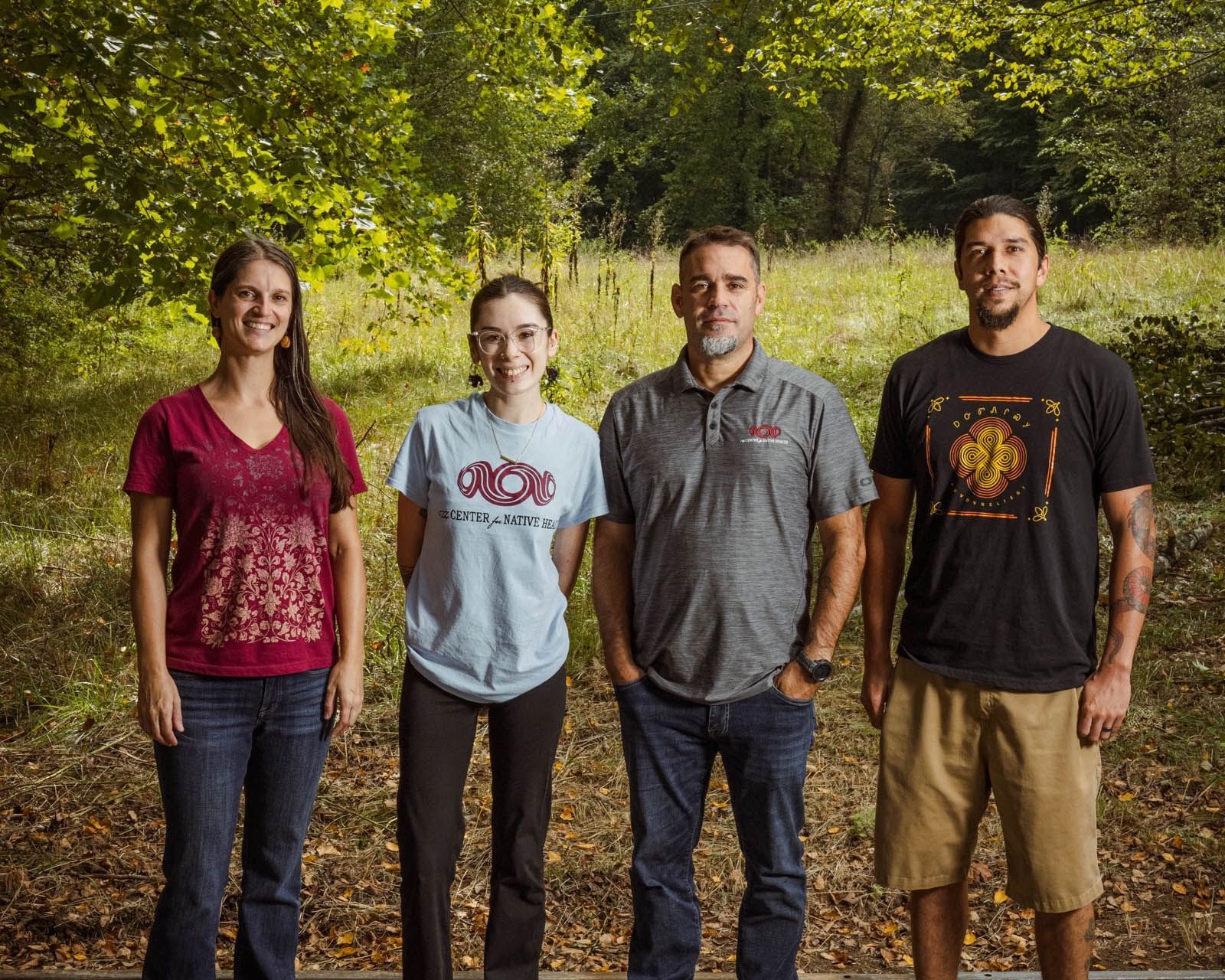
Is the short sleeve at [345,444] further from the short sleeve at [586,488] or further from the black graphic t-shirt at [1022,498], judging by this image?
the black graphic t-shirt at [1022,498]

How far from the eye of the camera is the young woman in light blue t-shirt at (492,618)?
8.68ft

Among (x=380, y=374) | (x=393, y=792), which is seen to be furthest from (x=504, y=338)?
(x=380, y=374)

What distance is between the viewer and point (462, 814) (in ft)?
8.77

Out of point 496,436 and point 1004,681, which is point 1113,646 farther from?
point 496,436

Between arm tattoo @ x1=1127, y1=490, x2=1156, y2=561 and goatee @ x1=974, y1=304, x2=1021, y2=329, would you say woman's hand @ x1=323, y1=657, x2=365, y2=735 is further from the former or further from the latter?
arm tattoo @ x1=1127, y1=490, x2=1156, y2=561

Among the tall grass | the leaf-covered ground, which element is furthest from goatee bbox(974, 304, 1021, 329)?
the tall grass

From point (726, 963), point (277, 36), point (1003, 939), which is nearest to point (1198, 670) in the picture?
point (1003, 939)

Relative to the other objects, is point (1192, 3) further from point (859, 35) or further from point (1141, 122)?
point (1141, 122)

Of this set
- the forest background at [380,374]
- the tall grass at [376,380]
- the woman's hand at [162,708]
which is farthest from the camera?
the tall grass at [376,380]

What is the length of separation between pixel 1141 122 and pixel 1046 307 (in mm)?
8531

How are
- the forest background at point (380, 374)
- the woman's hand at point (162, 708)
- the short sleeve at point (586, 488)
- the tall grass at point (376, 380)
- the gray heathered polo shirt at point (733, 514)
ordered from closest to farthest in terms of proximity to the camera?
the woman's hand at point (162, 708)
the gray heathered polo shirt at point (733, 514)
the short sleeve at point (586, 488)
the forest background at point (380, 374)
the tall grass at point (376, 380)

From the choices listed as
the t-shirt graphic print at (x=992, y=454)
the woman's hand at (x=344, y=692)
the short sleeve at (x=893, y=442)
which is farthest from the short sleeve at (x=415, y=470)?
the t-shirt graphic print at (x=992, y=454)

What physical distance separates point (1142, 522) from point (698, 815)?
1.28m

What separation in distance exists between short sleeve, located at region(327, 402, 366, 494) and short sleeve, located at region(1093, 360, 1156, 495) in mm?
1731
